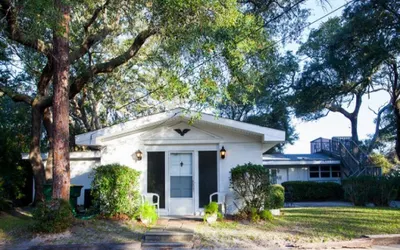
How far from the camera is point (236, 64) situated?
34.5 feet

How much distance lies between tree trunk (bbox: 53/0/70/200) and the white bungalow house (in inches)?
71.5

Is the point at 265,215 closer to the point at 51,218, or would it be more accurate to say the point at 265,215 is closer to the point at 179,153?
the point at 179,153

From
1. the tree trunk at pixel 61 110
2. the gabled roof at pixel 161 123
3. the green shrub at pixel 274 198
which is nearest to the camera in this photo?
the tree trunk at pixel 61 110

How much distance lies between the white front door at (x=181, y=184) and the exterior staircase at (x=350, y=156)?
12.0 m

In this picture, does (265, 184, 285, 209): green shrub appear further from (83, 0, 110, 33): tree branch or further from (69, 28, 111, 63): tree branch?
(69, 28, 111, 63): tree branch

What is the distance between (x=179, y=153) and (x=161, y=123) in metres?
1.15

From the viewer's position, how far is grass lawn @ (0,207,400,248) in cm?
848

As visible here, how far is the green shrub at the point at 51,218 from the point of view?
30.2 ft

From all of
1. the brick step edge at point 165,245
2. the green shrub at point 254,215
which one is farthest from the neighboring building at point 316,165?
Result: the brick step edge at point 165,245

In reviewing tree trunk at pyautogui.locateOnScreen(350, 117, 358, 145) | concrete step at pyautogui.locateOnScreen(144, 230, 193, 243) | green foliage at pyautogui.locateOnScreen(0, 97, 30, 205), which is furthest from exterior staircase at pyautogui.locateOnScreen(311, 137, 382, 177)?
green foliage at pyautogui.locateOnScreen(0, 97, 30, 205)

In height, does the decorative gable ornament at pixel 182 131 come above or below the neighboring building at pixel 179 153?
above

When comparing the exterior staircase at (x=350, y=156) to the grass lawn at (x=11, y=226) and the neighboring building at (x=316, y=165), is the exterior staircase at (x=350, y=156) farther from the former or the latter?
the grass lawn at (x=11, y=226)

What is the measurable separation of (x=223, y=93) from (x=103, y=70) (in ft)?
15.5

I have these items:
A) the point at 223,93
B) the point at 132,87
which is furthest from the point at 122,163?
the point at 132,87
